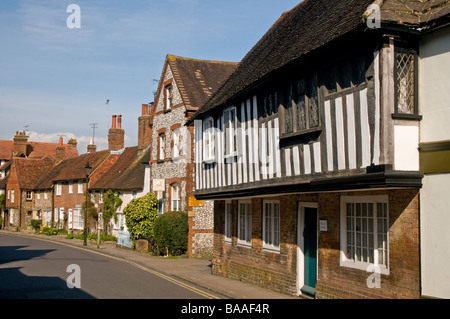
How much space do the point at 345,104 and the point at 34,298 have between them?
8.51 metres

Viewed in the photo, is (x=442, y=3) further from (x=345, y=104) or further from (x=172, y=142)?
(x=172, y=142)

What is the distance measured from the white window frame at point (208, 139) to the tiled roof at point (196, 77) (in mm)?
7083

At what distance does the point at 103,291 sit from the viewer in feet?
42.7

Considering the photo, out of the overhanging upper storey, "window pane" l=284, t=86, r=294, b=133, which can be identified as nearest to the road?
the overhanging upper storey

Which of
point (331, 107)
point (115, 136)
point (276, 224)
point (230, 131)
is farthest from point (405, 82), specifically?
point (115, 136)

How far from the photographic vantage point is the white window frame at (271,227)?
14.1 meters

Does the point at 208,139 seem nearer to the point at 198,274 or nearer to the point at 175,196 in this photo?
the point at 198,274

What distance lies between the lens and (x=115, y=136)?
44312 mm

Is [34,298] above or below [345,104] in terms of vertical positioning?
below

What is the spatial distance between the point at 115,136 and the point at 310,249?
34233mm

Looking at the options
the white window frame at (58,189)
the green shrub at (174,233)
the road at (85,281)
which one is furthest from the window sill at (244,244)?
the white window frame at (58,189)

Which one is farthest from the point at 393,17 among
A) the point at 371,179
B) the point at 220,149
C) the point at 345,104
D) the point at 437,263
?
the point at 220,149

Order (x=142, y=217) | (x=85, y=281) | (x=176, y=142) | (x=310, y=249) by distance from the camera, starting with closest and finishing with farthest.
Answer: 1. (x=310, y=249)
2. (x=85, y=281)
3. (x=176, y=142)
4. (x=142, y=217)

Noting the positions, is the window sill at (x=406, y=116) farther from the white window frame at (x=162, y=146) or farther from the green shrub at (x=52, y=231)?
the green shrub at (x=52, y=231)
